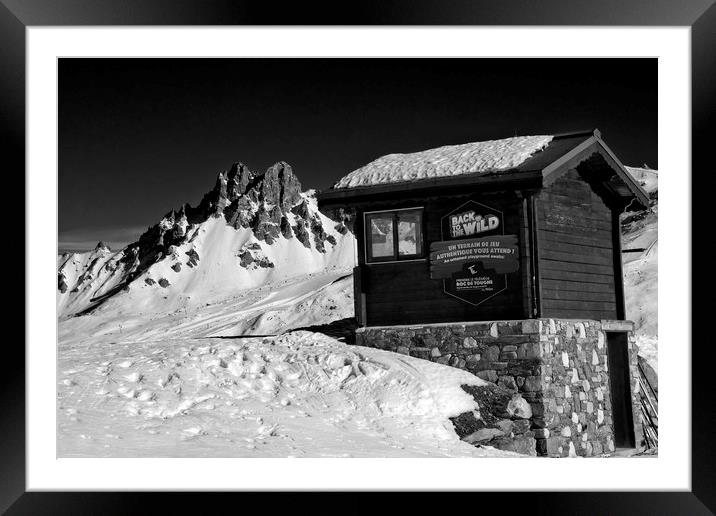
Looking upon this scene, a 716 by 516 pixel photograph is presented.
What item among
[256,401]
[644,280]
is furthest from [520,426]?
[644,280]

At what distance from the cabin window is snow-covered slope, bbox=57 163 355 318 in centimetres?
9215

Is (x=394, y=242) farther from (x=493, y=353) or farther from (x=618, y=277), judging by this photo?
(x=618, y=277)

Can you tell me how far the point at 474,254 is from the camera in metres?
18.5

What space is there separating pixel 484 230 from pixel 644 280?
23.0 meters

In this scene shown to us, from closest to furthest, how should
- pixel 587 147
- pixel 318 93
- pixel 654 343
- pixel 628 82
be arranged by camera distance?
pixel 587 147, pixel 654 343, pixel 628 82, pixel 318 93

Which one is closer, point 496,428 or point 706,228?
point 706,228

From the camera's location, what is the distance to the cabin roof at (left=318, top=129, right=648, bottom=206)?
18078mm

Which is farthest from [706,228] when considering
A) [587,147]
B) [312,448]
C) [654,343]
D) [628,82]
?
[628,82]

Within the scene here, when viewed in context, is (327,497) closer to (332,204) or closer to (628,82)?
(332,204)

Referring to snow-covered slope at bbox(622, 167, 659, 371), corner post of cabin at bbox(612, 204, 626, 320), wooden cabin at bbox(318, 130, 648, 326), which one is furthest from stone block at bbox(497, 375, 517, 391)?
snow-covered slope at bbox(622, 167, 659, 371)

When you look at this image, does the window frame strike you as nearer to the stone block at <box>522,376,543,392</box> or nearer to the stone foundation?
the stone foundation

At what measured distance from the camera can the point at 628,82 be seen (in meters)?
34.3

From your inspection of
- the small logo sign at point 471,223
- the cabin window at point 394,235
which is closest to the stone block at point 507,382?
the small logo sign at point 471,223

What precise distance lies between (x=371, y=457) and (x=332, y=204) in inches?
267
